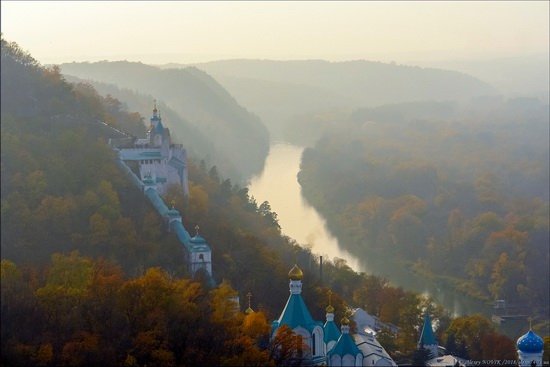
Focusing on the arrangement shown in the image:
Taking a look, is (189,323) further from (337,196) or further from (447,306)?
(337,196)

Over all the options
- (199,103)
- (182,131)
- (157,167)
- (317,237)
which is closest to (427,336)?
(157,167)

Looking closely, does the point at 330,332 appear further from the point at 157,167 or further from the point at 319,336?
the point at 157,167

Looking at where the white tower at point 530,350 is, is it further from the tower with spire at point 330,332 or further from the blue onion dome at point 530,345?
the tower with spire at point 330,332

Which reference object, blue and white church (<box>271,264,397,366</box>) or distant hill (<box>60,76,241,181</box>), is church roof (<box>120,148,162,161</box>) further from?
distant hill (<box>60,76,241,181</box>)

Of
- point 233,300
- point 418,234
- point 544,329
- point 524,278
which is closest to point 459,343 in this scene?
point 233,300

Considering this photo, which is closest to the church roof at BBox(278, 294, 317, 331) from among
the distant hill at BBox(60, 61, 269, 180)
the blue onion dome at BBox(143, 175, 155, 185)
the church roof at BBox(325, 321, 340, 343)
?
the church roof at BBox(325, 321, 340, 343)

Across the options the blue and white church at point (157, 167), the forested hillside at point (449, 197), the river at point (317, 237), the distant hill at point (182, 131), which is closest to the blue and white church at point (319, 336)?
the blue and white church at point (157, 167)
